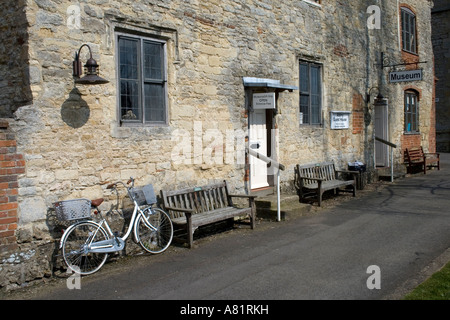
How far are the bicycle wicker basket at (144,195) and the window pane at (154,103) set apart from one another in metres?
1.33

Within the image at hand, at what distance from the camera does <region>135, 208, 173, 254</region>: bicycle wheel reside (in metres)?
6.68

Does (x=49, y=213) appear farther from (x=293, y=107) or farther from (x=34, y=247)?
(x=293, y=107)

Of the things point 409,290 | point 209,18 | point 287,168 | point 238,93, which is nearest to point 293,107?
point 287,168

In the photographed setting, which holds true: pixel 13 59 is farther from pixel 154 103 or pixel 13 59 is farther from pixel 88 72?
pixel 154 103

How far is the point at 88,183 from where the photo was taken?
6398mm

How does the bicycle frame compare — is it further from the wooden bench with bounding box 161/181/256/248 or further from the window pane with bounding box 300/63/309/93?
the window pane with bounding box 300/63/309/93

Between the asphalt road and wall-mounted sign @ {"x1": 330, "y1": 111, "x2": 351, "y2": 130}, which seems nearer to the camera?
the asphalt road

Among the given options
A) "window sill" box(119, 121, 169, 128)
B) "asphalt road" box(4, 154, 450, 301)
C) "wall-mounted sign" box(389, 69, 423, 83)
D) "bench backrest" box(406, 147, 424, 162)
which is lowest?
"asphalt road" box(4, 154, 450, 301)

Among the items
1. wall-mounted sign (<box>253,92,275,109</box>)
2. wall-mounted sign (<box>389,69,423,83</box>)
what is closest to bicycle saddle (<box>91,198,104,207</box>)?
wall-mounted sign (<box>253,92,275,109</box>)

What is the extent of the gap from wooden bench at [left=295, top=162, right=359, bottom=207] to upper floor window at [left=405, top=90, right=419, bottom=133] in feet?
20.9

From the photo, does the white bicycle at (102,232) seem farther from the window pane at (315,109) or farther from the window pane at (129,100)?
the window pane at (315,109)

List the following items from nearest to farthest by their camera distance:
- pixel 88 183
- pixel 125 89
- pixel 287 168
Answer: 1. pixel 88 183
2. pixel 125 89
3. pixel 287 168

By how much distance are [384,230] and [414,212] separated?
1932 millimetres

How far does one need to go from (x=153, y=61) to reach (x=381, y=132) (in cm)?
1063
